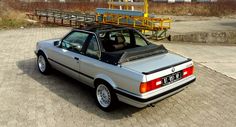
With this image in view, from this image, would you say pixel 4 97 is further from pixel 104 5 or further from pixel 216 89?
pixel 104 5

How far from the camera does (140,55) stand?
473cm

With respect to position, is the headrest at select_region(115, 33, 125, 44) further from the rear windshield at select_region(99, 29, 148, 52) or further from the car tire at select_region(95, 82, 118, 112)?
the car tire at select_region(95, 82, 118, 112)

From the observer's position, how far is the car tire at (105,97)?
4.50 m

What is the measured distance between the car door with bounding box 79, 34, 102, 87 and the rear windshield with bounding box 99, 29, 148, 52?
0.19 metres

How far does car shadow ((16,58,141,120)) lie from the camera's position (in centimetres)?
473

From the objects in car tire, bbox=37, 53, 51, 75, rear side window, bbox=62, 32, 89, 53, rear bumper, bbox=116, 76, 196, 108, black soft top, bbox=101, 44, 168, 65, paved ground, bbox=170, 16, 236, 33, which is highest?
paved ground, bbox=170, 16, 236, 33

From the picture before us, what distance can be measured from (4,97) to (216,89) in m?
5.00

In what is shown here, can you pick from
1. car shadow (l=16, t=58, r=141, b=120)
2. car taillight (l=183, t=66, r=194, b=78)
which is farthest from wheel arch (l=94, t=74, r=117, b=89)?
car taillight (l=183, t=66, r=194, b=78)

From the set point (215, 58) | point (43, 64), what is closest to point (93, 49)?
point (43, 64)

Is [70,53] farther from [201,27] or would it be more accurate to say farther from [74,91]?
[201,27]

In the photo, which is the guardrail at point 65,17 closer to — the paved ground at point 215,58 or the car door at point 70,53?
the paved ground at point 215,58

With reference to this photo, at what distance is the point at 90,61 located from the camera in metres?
4.91

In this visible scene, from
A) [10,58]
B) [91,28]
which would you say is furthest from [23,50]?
[91,28]

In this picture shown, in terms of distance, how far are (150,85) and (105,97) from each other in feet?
3.65
